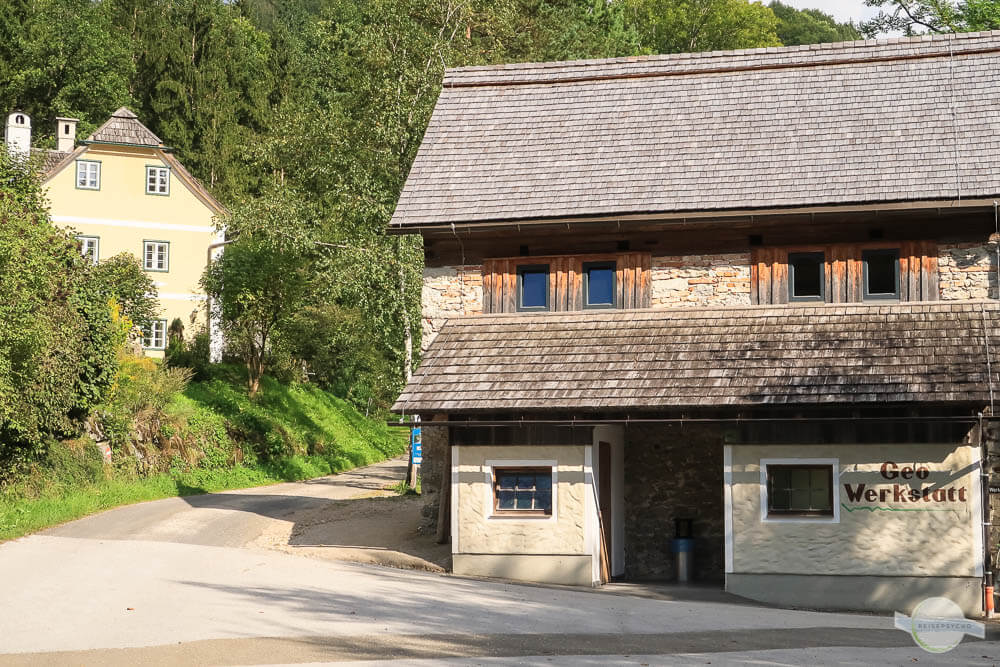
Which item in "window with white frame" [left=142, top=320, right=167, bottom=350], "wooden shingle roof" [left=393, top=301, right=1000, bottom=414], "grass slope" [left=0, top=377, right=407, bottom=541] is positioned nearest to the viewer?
"wooden shingle roof" [left=393, top=301, right=1000, bottom=414]

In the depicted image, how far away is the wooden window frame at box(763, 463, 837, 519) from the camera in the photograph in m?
17.1

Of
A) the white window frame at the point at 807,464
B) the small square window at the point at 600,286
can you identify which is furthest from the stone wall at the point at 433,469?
the white window frame at the point at 807,464

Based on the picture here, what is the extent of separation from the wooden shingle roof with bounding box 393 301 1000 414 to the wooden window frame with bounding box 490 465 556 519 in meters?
1.04

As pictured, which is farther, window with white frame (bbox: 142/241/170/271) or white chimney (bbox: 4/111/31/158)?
white chimney (bbox: 4/111/31/158)

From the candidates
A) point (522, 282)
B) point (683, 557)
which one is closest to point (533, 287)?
point (522, 282)

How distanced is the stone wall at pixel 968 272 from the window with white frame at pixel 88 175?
32.6 metres

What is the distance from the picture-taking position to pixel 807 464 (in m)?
17.2

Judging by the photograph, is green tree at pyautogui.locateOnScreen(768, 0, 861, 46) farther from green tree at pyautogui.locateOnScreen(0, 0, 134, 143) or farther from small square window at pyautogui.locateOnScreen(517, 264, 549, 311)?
small square window at pyautogui.locateOnScreen(517, 264, 549, 311)

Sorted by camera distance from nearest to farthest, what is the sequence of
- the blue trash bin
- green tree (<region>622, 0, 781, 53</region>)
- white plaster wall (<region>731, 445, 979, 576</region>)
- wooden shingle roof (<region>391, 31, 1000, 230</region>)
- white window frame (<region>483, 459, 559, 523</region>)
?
1. white plaster wall (<region>731, 445, 979, 576</region>)
2. white window frame (<region>483, 459, 559, 523</region>)
3. the blue trash bin
4. wooden shingle roof (<region>391, 31, 1000, 230</region>)
5. green tree (<region>622, 0, 781, 53</region>)

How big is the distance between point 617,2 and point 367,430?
23.7 m

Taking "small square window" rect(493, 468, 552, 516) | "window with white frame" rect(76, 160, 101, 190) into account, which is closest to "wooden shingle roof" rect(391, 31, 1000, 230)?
"small square window" rect(493, 468, 552, 516)

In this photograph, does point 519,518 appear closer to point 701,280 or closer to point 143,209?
point 701,280

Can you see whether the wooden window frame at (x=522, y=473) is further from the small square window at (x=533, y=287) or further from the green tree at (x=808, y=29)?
the green tree at (x=808, y=29)

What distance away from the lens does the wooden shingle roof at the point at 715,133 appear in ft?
63.8
